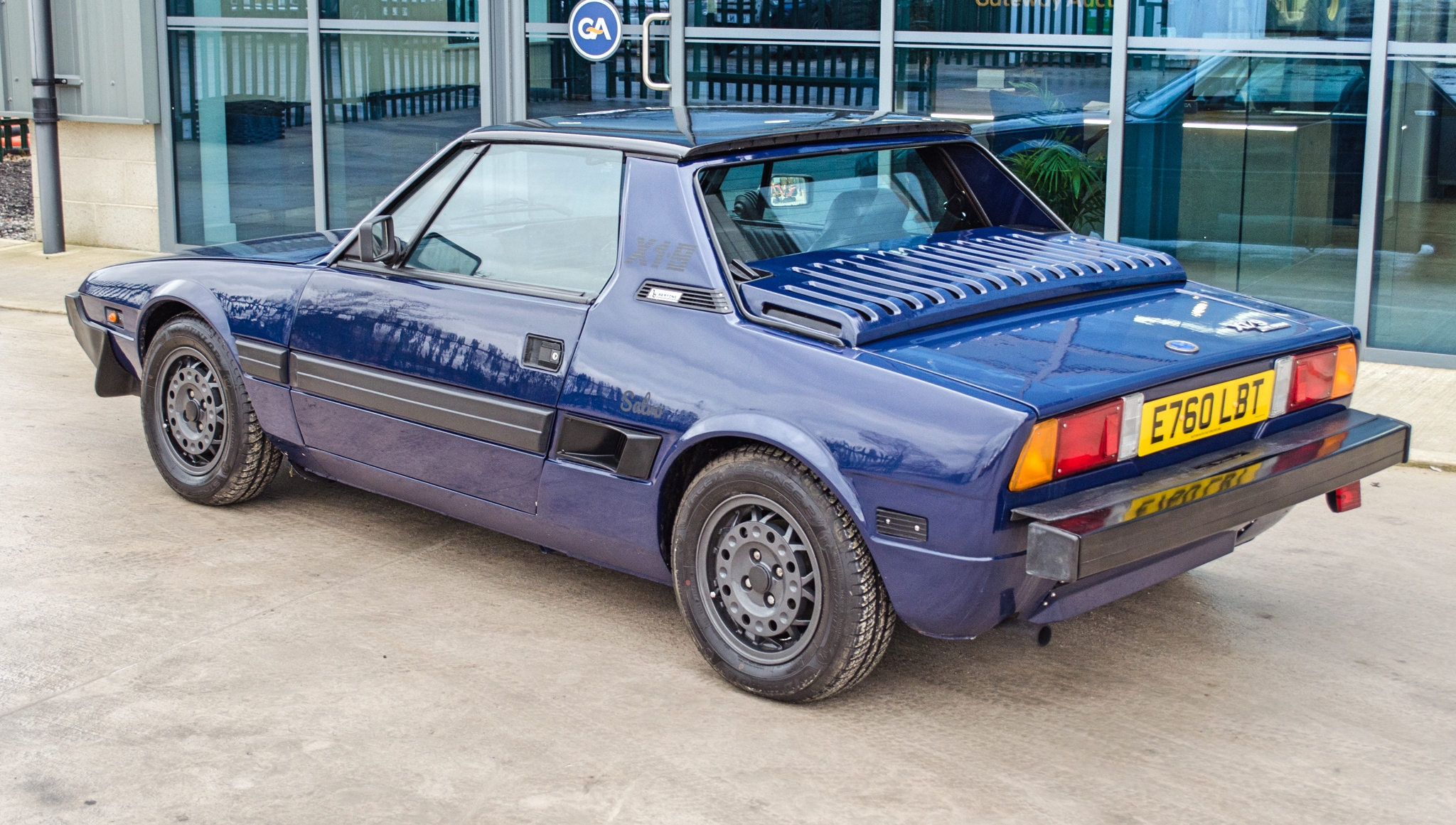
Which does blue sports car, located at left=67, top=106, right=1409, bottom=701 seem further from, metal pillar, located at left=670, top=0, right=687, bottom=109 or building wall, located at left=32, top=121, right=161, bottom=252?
building wall, located at left=32, top=121, right=161, bottom=252

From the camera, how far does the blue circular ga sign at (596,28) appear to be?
10.4 meters

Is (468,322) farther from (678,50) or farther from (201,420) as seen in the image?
(678,50)

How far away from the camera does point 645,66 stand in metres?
10.4

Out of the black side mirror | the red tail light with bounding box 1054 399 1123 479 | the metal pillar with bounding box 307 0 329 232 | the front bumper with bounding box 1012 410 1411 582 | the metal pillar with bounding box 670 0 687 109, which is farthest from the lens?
the metal pillar with bounding box 307 0 329 232

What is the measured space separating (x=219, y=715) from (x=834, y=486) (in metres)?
1.71

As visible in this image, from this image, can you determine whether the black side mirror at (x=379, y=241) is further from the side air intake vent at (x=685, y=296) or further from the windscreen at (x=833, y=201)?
the windscreen at (x=833, y=201)

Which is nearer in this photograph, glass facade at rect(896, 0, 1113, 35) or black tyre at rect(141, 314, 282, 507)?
black tyre at rect(141, 314, 282, 507)

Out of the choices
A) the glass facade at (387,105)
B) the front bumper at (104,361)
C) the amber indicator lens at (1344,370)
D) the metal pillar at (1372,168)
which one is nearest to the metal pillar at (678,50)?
the glass facade at (387,105)

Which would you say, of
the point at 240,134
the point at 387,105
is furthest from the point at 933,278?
the point at 240,134

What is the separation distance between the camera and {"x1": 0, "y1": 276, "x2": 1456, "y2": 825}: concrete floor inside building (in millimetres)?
3379

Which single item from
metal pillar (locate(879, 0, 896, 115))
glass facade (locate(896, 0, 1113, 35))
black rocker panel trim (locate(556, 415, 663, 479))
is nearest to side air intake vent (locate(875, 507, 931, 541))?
black rocker panel trim (locate(556, 415, 663, 479))

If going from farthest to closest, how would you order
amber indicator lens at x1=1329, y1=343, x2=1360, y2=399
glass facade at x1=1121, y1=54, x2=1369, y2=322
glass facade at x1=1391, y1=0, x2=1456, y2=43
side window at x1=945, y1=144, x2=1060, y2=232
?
glass facade at x1=1121, y1=54, x2=1369, y2=322 → glass facade at x1=1391, y1=0, x2=1456, y2=43 → side window at x1=945, y1=144, x2=1060, y2=232 → amber indicator lens at x1=1329, y1=343, x2=1360, y2=399

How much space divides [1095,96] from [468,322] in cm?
585

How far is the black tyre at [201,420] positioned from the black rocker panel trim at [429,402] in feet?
1.48
